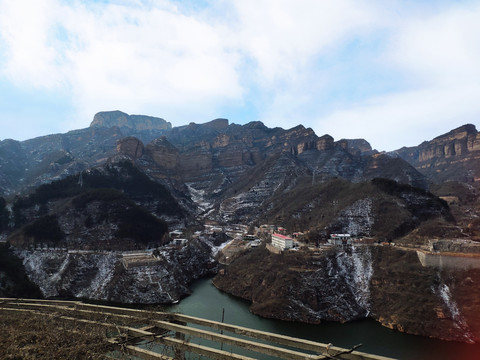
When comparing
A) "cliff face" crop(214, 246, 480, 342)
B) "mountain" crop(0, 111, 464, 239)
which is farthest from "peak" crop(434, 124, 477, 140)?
"cliff face" crop(214, 246, 480, 342)

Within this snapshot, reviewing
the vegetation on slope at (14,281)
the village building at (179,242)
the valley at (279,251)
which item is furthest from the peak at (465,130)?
the vegetation on slope at (14,281)

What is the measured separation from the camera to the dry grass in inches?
353

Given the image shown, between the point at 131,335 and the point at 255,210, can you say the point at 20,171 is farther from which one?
the point at 131,335

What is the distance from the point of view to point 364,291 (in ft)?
157

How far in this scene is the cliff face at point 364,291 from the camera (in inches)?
1531

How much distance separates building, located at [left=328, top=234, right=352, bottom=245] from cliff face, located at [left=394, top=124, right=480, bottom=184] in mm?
120092

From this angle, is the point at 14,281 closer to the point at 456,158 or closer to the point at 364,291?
the point at 364,291

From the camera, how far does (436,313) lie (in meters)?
39.1

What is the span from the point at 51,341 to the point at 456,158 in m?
214

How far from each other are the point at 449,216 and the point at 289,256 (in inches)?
1687

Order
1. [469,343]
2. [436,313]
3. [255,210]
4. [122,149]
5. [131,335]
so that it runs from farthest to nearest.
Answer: [122,149]
[255,210]
[436,313]
[469,343]
[131,335]

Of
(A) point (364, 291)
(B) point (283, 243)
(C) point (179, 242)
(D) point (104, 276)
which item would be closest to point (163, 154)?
(C) point (179, 242)

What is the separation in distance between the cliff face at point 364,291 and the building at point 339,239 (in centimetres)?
549

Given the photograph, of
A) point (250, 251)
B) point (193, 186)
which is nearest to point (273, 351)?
point (250, 251)
